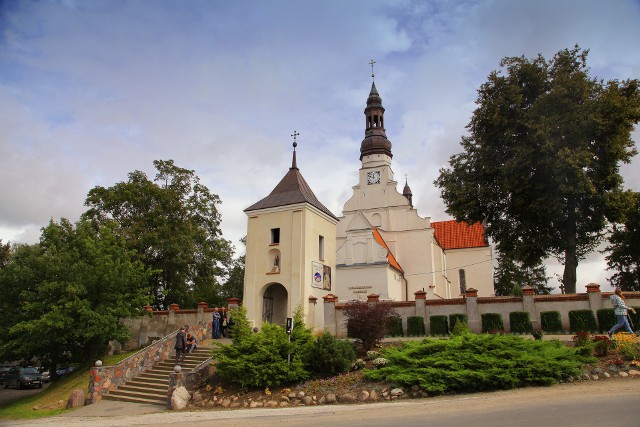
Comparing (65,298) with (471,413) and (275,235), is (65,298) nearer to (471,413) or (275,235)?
(275,235)

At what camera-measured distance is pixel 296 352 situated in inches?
587

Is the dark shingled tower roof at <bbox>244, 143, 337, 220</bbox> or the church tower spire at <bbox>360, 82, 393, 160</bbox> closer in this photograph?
the dark shingled tower roof at <bbox>244, 143, 337, 220</bbox>

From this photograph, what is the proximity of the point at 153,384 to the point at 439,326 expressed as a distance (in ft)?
37.5

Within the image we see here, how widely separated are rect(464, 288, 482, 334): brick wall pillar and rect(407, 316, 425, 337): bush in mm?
1952

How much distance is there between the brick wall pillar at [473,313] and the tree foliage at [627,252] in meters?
13.3

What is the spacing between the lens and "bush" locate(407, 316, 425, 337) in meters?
20.8

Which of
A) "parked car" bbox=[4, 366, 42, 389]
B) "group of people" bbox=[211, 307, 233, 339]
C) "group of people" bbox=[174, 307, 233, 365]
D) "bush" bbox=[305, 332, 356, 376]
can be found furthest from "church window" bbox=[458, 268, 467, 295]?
"bush" bbox=[305, 332, 356, 376]

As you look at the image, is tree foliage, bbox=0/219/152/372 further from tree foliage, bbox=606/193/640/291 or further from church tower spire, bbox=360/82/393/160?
church tower spire, bbox=360/82/393/160

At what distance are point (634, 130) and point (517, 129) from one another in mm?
5004

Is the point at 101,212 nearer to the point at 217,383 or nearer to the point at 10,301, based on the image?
the point at 10,301

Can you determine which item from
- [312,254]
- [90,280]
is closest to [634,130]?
[312,254]

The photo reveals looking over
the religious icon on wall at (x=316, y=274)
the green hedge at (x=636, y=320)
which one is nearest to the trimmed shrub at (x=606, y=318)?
the green hedge at (x=636, y=320)

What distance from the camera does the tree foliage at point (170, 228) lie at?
1268 inches

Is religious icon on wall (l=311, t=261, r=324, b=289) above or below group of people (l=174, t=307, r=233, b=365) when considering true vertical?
above
